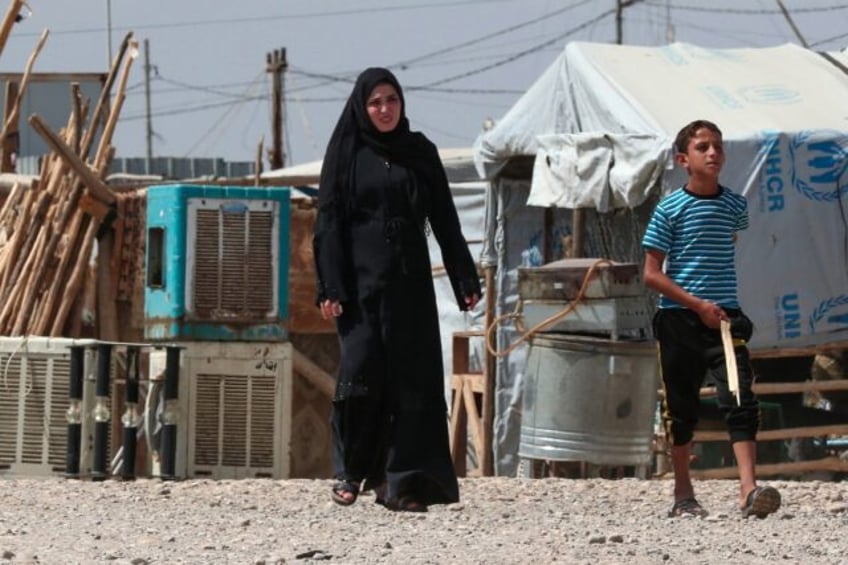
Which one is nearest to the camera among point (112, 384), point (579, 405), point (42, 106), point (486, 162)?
point (112, 384)

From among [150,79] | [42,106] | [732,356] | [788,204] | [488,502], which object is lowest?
[488,502]

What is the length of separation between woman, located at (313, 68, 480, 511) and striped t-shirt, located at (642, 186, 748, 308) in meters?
0.83

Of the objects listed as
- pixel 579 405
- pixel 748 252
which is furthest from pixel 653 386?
pixel 748 252

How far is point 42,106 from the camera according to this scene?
45031 mm

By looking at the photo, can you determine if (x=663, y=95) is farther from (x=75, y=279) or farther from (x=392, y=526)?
(x=392, y=526)

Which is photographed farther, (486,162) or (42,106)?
(42,106)

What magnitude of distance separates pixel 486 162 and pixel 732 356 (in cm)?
661

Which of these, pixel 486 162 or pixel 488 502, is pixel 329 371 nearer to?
pixel 486 162

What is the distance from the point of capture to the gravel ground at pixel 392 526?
756 centimetres

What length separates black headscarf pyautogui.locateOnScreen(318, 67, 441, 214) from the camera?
952 centimetres

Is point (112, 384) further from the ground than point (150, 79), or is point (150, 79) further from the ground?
point (150, 79)

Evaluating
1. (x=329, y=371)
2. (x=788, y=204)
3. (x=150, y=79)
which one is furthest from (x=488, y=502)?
(x=150, y=79)

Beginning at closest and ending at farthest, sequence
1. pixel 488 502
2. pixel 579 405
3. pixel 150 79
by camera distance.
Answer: pixel 488 502
pixel 579 405
pixel 150 79

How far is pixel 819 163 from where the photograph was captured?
14492 mm
